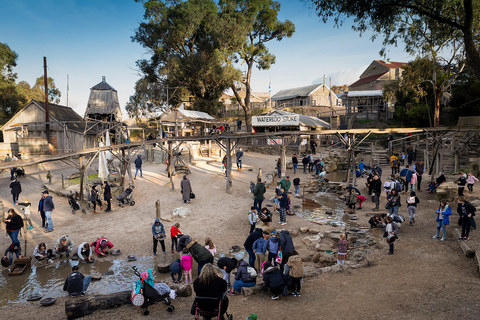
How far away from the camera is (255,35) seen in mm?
36375

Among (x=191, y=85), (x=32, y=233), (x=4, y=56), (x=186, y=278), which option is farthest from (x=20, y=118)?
(x=186, y=278)

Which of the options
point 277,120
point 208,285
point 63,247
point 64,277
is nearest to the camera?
point 208,285

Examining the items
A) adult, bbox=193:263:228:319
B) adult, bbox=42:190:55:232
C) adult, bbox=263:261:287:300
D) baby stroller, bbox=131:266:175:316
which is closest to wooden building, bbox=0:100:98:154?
adult, bbox=42:190:55:232

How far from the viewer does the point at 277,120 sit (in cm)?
2981

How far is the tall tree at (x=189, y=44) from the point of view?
33000mm

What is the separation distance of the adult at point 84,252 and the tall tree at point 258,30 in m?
27.8

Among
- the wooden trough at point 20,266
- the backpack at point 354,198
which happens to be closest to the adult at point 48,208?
the wooden trough at point 20,266

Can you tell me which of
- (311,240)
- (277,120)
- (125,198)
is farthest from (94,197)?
(277,120)

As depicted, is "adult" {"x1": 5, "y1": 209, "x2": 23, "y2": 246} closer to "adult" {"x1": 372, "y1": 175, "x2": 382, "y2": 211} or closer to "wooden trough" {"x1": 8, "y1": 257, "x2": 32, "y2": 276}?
"wooden trough" {"x1": 8, "y1": 257, "x2": 32, "y2": 276}

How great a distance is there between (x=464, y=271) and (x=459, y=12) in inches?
416

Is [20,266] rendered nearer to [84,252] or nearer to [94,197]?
[84,252]

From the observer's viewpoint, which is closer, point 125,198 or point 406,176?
point 125,198

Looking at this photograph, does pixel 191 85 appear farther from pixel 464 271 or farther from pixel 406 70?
pixel 464 271

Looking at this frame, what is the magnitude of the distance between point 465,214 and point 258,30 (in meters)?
32.3
